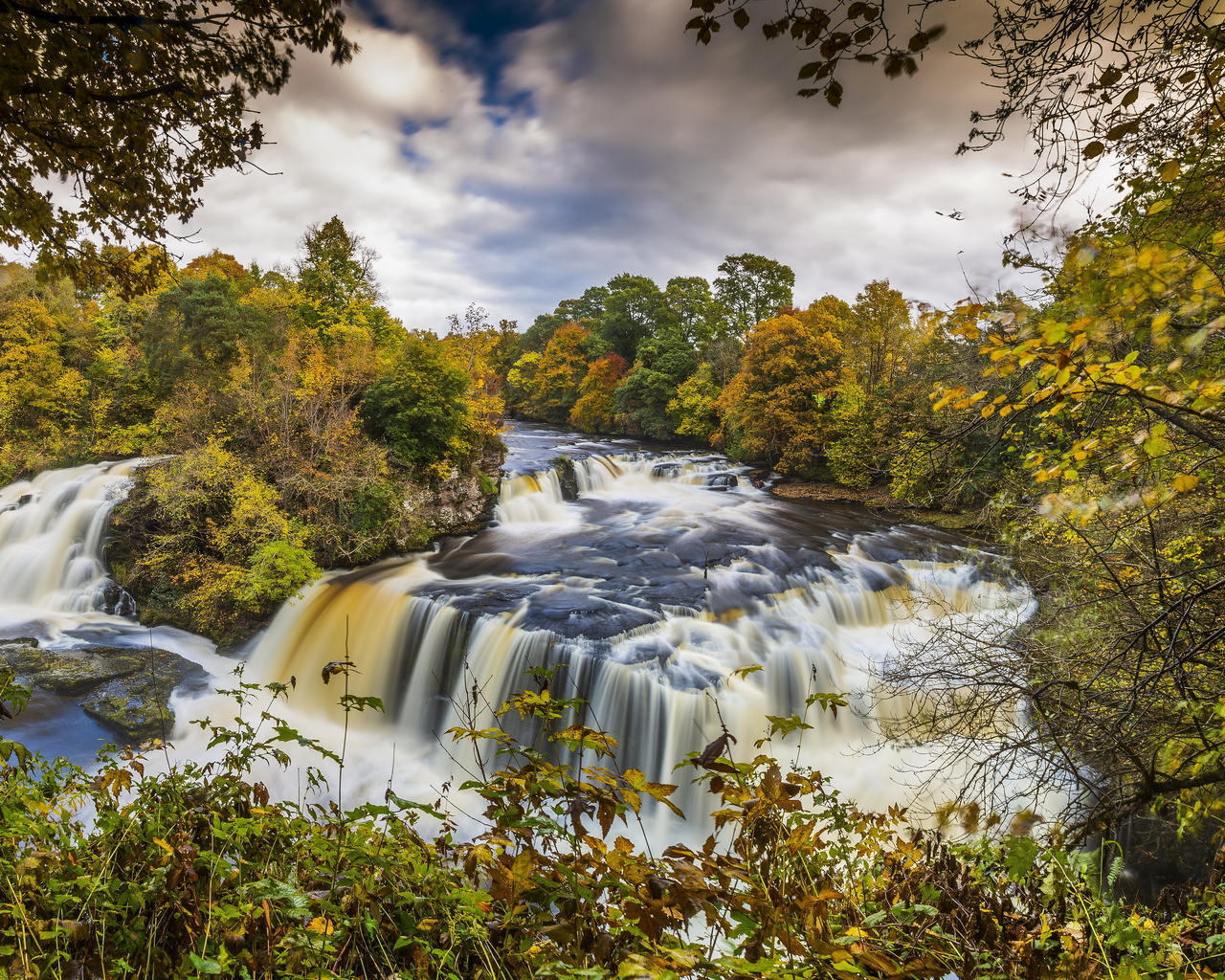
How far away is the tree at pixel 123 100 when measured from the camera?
110 inches

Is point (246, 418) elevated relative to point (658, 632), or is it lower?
elevated

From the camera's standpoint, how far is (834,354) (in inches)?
790

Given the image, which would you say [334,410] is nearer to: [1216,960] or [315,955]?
[315,955]

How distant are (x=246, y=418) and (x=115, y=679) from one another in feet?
20.5

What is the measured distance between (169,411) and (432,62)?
13.8 meters

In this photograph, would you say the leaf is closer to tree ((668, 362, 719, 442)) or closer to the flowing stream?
the flowing stream

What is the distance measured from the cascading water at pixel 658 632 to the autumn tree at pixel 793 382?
636cm

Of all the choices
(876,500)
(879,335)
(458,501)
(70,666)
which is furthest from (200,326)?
(879,335)

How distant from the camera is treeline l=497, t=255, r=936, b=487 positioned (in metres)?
19.7

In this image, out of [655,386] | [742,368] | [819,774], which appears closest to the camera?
[819,774]

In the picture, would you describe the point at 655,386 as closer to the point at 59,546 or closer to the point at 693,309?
the point at 693,309

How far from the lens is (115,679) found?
8328 mm

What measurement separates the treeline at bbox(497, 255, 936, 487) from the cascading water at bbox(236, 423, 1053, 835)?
305cm

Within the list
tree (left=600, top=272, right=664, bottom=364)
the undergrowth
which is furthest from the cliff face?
tree (left=600, top=272, right=664, bottom=364)
